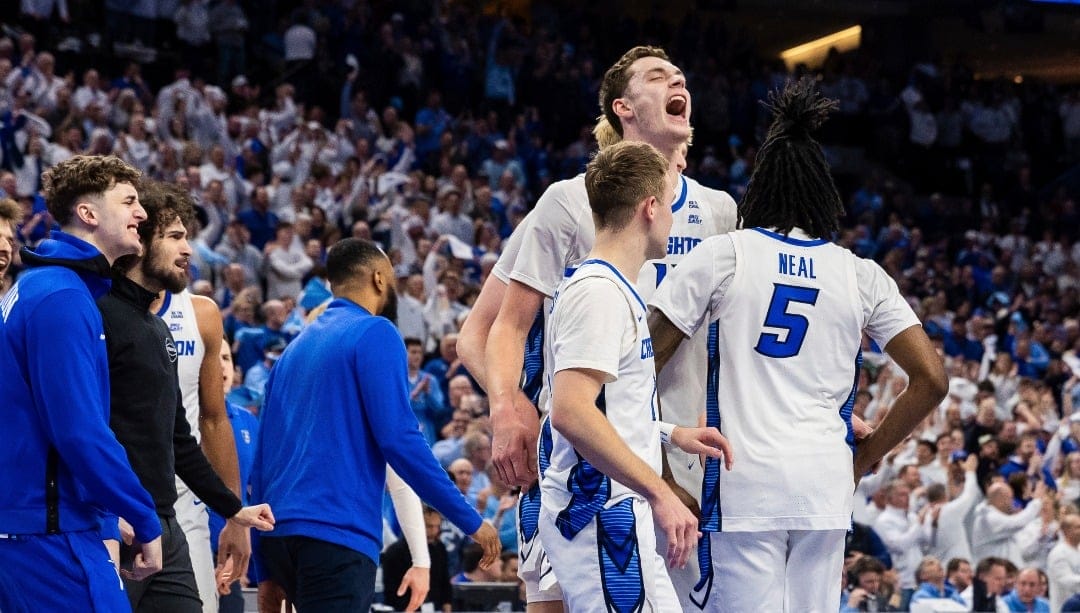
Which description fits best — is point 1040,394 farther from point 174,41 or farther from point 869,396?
point 174,41

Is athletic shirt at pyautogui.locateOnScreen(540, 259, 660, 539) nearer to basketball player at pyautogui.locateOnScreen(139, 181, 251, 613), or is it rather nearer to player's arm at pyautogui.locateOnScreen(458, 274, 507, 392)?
player's arm at pyautogui.locateOnScreen(458, 274, 507, 392)

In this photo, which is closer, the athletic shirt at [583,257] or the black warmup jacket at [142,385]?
the black warmup jacket at [142,385]

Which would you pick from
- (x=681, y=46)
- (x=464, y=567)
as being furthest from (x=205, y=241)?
(x=681, y=46)

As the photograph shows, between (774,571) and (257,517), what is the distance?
1655 millimetres

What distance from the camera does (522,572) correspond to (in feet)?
15.3

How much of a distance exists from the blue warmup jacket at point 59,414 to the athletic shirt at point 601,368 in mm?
1183

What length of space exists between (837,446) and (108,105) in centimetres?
1246

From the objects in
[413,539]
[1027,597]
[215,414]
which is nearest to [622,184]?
[413,539]

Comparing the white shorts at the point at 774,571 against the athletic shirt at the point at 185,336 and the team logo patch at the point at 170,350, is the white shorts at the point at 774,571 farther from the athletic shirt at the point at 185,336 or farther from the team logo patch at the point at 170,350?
the athletic shirt at the point at 185,336

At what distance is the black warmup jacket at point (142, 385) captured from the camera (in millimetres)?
4473

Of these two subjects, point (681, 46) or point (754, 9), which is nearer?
point (681, 46)

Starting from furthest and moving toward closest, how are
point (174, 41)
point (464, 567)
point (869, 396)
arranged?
point (174, 41) → point (869, 396) → point (464, 567)

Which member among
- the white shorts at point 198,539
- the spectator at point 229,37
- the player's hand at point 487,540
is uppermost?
the spectator at point 229,37

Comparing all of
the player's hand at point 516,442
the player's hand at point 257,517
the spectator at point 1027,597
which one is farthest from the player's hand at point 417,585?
the spectator at point 1027,597
